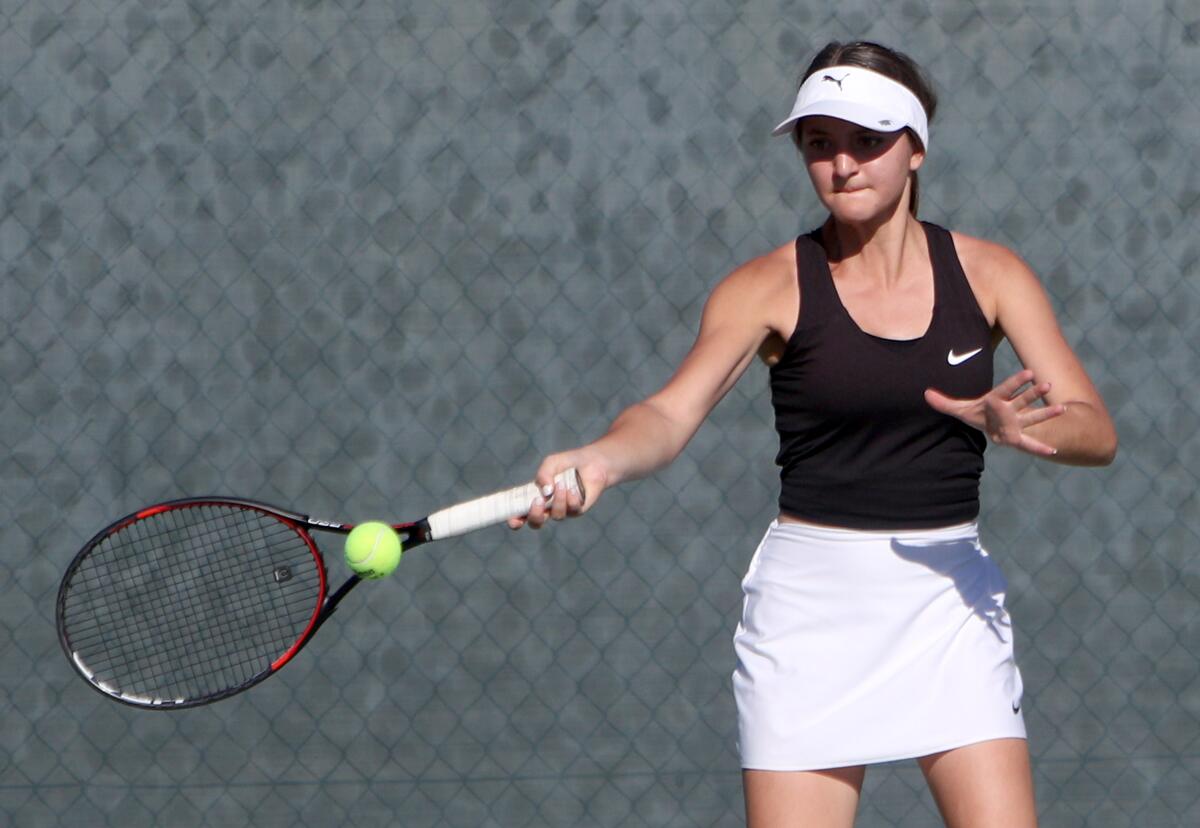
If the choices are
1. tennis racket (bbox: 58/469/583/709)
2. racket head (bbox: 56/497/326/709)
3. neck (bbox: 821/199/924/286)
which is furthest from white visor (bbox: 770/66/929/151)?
racket head (bbox: 56/497/326/709)

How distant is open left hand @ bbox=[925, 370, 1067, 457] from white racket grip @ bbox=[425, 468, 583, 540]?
42 centimetres

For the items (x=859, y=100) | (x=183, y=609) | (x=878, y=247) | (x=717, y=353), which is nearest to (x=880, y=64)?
(x=859, y=100)

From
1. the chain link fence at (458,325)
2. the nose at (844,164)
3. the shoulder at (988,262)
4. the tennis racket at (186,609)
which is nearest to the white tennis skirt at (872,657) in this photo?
the shoulder at (988,262)

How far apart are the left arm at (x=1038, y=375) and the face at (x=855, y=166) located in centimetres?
15

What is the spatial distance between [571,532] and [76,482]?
3.75 ft

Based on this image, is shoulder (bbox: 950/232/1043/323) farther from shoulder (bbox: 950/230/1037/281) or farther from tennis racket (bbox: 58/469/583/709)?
tennis racket (bbox: 58/469/583/709)

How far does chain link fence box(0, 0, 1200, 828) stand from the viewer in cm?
371

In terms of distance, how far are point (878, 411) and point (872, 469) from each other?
74mm

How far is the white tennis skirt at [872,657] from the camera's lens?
193 cm

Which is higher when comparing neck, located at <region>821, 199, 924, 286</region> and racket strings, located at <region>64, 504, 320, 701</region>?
neck, located at <region>821, 199, 924, 286</region>

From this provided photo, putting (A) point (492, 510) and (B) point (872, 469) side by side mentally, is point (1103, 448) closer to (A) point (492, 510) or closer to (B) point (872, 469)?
(B) point (872, 469)

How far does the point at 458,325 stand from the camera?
3729mm

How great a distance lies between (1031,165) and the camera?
3.76 metres

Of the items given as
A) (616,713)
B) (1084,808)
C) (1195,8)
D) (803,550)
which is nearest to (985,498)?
(1084,808)
